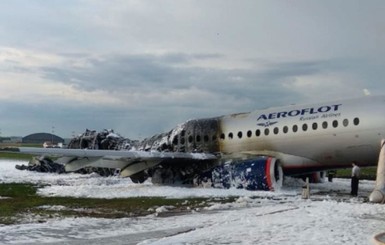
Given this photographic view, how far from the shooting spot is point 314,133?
22641mm

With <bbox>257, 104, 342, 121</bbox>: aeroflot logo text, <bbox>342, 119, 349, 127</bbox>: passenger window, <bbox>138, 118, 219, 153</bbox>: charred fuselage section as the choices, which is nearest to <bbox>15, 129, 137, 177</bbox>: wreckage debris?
<bbox>138, 118, 219, 153</bbox>: charred fuselage section

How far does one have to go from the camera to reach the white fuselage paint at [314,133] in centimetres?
2161

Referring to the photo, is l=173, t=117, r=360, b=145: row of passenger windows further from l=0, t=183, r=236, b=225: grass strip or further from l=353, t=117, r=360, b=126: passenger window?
l=0, t=183, r=236, b=225: grass strip

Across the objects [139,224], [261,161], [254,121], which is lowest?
[139,224]

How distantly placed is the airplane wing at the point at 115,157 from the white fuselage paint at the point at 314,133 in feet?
6.21

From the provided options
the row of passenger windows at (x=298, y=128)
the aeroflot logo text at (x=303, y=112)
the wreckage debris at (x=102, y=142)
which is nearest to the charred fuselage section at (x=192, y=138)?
the row of passenger windows at (x=298, y=128)

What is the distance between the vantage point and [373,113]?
21.4m

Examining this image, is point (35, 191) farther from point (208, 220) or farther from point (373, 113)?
point (373, 113)

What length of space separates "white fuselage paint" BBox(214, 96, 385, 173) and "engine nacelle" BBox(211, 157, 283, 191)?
119cm

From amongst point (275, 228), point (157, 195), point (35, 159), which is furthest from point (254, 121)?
point (35, 159)

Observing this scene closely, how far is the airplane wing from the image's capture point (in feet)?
74.6

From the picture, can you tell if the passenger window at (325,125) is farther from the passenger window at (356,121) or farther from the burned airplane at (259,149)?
the passenger window at (356,121)

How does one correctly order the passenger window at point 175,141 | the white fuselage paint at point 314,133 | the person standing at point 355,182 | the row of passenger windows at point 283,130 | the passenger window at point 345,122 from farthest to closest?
the passenger window at point 175,141, the row of passenger windows at point 283,130, the passenger window at point 345,122, the white fuselage paint at point 314,133, the person standing at point 355,182

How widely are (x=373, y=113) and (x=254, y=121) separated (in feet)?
17.4
